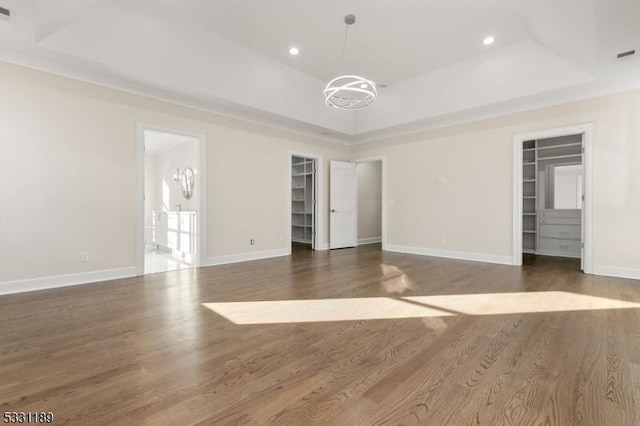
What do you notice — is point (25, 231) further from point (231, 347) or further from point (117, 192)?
point (231, 347)

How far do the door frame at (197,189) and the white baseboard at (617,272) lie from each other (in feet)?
20.9

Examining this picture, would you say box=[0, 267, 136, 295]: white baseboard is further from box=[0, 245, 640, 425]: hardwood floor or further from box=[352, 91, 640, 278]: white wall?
box=[352, 91, 640, 278]: white wall

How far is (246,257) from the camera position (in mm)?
5828

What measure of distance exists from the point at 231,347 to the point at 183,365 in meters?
0.35

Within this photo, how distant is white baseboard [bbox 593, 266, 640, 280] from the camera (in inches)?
168

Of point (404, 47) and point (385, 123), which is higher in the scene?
point (404, 47)

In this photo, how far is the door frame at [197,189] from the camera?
4.50 meters

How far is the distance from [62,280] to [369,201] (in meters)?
6.97

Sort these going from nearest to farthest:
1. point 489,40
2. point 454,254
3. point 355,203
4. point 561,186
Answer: point 489,40 < point 454,254 < point 561,186 < point 355,203

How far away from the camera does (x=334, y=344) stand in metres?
2.24

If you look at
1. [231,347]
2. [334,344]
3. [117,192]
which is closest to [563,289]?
[334,344]

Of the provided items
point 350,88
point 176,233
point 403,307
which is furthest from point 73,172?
point 403,307

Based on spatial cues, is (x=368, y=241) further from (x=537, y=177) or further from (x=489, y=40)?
(x=489, y=40)


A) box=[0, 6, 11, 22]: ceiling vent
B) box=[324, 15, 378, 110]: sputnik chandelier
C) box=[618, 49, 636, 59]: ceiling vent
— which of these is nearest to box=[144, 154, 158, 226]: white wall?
box=[0, 6, 11, 22]: ceiling vent
